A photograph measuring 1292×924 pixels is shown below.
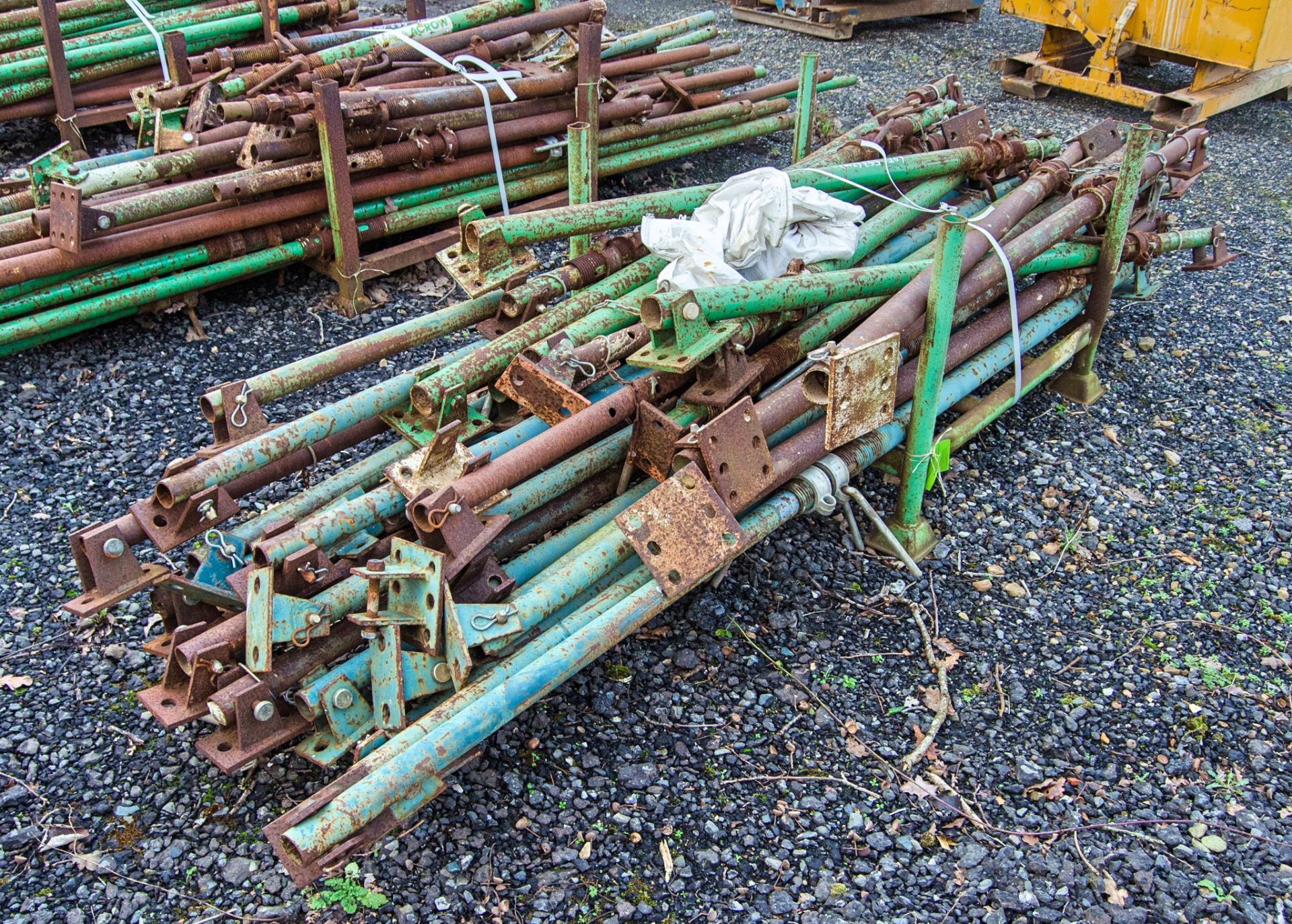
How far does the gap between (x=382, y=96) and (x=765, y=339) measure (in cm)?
313

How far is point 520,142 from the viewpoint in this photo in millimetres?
6855

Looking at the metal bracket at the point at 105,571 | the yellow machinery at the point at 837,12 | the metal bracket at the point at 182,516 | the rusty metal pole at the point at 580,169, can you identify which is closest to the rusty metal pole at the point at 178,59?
the rusty metal pole at the point at 580,169

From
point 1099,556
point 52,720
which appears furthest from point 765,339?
point 52,720

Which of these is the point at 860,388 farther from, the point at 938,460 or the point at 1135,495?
the point at 1135,495

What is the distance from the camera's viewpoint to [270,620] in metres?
2.99

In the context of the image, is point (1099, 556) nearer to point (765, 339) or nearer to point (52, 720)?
point (765, 339)

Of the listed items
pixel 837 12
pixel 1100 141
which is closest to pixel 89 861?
pixel 1100 141

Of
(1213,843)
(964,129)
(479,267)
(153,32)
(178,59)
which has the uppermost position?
(153,32)

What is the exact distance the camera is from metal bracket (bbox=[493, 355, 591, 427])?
12.3ft

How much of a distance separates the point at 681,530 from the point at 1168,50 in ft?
28.0

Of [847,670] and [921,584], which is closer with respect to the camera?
[847,670]

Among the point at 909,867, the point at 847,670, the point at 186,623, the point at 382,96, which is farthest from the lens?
the point at 382,96

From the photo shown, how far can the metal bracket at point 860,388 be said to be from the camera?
3484mm

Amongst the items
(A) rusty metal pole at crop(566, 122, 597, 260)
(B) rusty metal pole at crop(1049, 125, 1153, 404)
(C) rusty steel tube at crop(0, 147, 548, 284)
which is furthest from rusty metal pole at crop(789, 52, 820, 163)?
(B) rusty metal pole at crop(1049, 125, 1153, 404)
